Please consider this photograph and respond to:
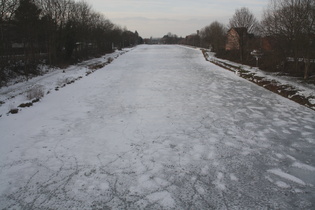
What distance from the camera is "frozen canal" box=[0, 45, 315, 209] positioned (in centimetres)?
396

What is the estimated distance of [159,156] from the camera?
536 centimetres

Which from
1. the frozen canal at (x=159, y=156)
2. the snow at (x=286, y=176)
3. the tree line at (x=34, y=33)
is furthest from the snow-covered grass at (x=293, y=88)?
the tree line at (x=34, y=33)

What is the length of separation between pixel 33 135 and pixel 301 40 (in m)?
13.9

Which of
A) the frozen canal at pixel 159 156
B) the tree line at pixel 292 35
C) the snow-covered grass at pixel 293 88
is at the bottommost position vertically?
the frozen canal at pixel 159 156

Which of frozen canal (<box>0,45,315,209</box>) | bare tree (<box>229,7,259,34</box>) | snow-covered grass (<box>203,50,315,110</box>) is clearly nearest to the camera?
frozen canal (<box>0,45,315,209</box>)

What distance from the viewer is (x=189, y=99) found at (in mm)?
10414

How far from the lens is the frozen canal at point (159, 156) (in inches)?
156

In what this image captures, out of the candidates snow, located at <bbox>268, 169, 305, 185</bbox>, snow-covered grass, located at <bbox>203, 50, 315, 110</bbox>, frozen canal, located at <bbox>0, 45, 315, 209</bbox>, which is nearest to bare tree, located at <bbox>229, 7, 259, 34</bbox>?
snow-covered grass, located at <bbox>203, 50, 315, 110</bbox>

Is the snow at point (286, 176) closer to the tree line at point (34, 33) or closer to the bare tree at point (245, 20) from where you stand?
the tree line at point (34, 33)

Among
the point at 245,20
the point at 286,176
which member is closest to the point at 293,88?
the point at 286,176

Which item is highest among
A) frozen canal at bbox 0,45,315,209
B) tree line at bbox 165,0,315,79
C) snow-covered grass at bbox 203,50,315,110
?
tree line at bbox 165,0,315,79

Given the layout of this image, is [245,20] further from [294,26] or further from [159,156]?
[159,156]

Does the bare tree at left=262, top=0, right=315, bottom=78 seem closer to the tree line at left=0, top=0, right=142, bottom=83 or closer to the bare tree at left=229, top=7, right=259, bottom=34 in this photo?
the bare tree at left=229, top=7, right=259, bottom=34

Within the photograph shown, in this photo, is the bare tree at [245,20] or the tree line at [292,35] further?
the bare tree at [245,20]
